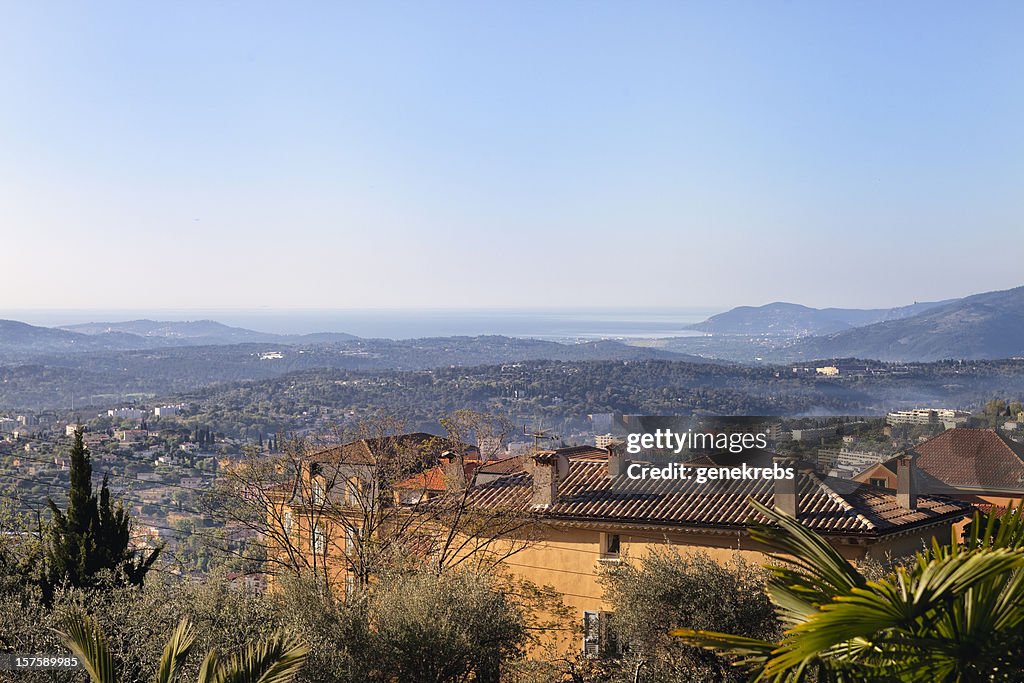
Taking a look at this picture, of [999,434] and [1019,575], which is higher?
[1019,575]

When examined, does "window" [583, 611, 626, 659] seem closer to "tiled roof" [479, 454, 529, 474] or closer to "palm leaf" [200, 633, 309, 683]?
"palm leaf" [200, 633, 309, 683]

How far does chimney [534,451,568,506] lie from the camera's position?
20984 millimetres

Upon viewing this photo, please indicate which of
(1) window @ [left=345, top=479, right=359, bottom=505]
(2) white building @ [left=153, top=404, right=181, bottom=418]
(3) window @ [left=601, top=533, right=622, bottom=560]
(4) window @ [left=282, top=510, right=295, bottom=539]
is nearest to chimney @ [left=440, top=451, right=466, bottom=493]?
(1) window @ [left=345, top=479, right=359, bottom=505]

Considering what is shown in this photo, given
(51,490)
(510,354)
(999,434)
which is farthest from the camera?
(510,354)

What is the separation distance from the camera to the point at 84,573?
15.9 metres

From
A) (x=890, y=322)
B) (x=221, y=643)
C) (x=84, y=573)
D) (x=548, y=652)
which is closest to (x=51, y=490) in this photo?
(x=84, y=573)

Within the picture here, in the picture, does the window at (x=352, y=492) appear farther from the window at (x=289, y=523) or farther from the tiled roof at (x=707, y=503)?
the tiled roof at (x=707, y=503)

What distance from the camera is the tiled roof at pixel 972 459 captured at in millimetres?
41094

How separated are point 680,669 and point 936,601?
6.75 metres

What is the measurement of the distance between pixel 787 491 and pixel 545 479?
4857mm

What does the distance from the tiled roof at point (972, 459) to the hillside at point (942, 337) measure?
120 m

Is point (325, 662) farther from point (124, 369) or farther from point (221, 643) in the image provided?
point (124, 369)

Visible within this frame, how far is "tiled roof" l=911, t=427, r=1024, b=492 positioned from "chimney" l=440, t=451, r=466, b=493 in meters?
24.9

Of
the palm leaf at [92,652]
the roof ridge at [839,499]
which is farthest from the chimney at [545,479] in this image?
the palm leaf at [92,652]
